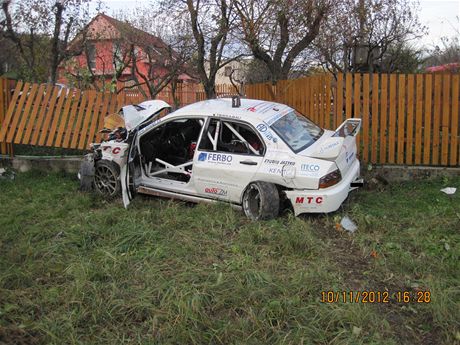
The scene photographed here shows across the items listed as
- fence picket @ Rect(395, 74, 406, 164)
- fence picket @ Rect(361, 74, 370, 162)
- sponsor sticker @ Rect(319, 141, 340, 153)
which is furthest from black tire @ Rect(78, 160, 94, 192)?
fence picket @ Rect(395, 74, 406, 164)

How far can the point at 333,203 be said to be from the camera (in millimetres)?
5465

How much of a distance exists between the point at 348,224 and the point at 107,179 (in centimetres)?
367

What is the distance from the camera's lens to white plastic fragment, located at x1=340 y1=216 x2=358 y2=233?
17.5 feet

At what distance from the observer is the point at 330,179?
5.45 meters

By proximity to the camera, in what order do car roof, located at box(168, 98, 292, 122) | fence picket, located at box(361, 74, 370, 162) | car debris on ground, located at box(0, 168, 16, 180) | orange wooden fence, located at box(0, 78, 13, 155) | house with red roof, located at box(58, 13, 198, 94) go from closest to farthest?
car roof, located at box(168, 98, 292, 122)
fence picket, located at box(361, 74, 370, 162)
car debris on ground, located at box(0, 168, 16, 180)
orange wooden fence, located at box(0, 78, 13, 155)
house with red roof, located at box(58, 13, 198, 94)

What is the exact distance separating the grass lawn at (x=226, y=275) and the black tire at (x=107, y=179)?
2.28 feet

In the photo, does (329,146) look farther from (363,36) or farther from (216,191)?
(363,36)

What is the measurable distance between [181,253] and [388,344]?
7.30 ft

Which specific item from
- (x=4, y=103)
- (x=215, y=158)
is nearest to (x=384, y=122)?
(x=215, y=158)

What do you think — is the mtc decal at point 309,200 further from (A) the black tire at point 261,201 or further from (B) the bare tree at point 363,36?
(B) the bare tree at point 363,36
